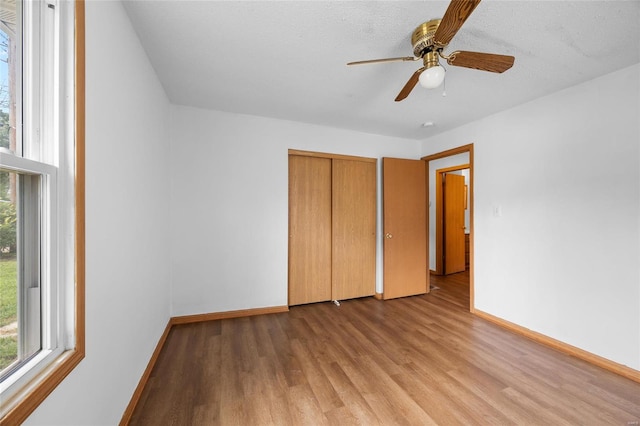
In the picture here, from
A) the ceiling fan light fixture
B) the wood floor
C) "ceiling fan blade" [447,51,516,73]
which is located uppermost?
"ceiling fan blade" [447,51,516,73]

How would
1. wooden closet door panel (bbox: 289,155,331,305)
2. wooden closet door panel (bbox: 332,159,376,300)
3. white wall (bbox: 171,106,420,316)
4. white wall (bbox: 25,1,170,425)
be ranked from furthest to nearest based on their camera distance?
wooden closet door panel (bbox: 332,159,376,300)
wooden closet door panel (bbox: 289,155,331,305)
white wall (bbox: 171,106,420,316)
white wall (bbox: 25,1,170,425)

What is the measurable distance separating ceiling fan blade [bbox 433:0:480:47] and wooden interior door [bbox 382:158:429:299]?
7.12ft

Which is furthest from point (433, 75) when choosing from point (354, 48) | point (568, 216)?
point (568, 216)

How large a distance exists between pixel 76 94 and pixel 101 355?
1123mm

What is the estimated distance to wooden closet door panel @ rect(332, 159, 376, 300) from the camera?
11.0 feet

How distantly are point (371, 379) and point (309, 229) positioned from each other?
6.08 ft

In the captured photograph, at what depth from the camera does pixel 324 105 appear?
8.59ft

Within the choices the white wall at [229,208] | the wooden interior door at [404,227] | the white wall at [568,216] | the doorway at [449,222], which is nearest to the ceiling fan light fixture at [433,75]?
the white wall at [568,216]

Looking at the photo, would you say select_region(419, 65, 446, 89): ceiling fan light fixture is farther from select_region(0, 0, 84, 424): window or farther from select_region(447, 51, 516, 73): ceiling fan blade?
select_region(0, 0, 84, 424): window

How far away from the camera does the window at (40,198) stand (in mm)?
708

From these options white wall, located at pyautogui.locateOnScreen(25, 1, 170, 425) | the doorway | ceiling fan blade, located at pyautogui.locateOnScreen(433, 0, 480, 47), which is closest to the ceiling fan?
ceiling fan blade, located at pyautogui.locateOnScreen(433, 0, 480, 47)

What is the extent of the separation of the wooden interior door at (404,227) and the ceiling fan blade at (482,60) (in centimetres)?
197

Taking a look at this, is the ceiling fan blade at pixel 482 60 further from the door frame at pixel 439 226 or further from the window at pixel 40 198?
the door frame at pixel 439 226

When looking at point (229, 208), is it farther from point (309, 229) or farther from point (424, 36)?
point (424, 36)
